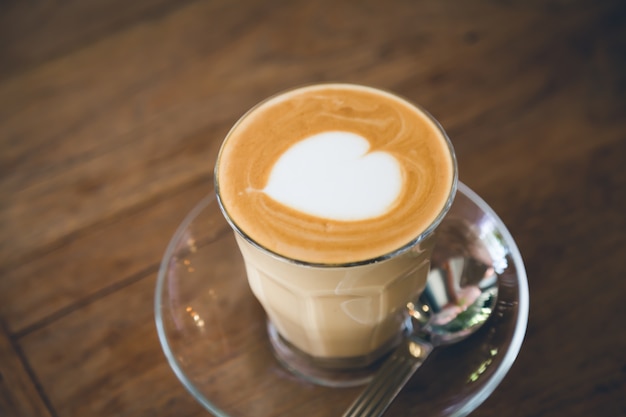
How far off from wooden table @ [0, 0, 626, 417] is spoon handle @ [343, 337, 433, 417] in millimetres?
89

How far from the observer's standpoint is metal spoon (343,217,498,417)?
68 centimetres

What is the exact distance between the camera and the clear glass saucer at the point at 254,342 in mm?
683

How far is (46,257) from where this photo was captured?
32.9 inches

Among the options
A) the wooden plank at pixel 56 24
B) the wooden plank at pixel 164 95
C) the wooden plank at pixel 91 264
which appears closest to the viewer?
the wooden plank at pixel 91 264

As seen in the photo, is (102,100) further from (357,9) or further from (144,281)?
(357,9)

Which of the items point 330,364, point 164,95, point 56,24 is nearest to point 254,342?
point 330,364

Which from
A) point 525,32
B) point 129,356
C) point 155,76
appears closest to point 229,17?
point 155,76

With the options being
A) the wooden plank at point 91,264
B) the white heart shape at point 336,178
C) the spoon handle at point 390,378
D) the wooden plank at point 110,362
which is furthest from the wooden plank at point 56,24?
the spoon handle at point 390,378

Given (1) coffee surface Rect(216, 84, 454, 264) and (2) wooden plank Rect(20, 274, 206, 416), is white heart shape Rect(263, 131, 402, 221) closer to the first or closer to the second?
(1) coffee surface Rect(216, 84, 454, 264)

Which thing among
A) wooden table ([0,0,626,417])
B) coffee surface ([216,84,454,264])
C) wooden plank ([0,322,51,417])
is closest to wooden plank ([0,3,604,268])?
wooden table ([0,0,626,417])

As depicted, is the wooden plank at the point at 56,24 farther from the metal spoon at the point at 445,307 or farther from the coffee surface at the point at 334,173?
the metal spoon at the point at 445,307

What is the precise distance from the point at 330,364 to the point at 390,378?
87 millimetres

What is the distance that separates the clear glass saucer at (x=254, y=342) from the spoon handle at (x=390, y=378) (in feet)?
0.04

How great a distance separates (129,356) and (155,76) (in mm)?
498
